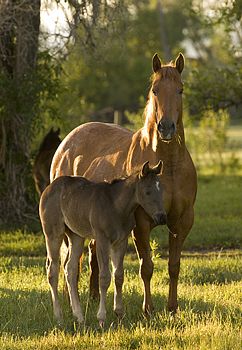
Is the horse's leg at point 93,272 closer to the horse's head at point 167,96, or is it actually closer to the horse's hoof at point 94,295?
the horse's hoof at point 94,295

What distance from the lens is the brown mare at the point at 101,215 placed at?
7.04 m

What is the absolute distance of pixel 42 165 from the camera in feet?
46.1

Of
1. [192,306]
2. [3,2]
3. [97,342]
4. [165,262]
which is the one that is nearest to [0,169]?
[3,2]

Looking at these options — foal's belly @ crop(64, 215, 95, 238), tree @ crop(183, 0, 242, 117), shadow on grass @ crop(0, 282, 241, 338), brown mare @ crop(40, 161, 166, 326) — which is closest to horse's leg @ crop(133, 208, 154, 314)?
shadow on grass @ crop(0, 282, 241, 338)

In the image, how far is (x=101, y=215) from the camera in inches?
283

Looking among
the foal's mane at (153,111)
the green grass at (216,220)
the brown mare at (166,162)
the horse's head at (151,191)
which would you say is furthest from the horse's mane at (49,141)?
the horse's head at (151,191)

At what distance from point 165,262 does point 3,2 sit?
17.0 ft

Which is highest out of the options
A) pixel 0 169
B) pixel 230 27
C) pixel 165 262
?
pixel 230 27

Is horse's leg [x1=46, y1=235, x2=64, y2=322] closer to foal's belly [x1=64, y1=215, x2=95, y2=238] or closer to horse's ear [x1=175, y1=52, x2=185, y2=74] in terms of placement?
foal's belly [x1=64, y1=215, x2=95, y2=238]

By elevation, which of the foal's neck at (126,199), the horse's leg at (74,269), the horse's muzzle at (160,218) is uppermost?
the foal's neck at (126,199)

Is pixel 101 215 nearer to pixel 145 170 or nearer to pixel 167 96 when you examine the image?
pixel 145 170

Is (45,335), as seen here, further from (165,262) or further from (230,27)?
(230,27)

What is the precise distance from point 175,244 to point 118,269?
2.81 ft

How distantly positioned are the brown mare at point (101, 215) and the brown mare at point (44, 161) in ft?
20.4
